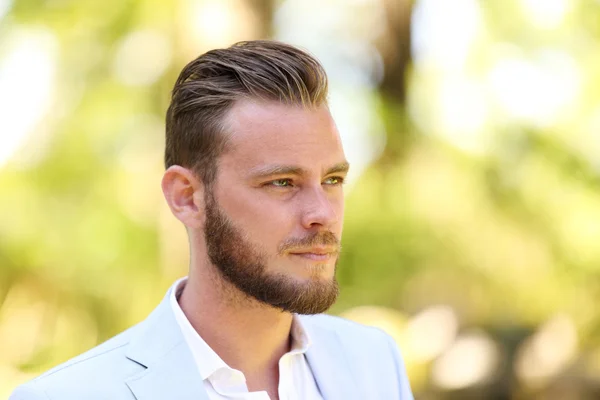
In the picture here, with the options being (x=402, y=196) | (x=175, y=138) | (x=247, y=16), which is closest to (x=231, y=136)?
(x=175, y=138)

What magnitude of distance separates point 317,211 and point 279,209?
0.36 feet

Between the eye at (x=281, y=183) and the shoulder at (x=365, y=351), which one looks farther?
the shoulder at (x=365, y=351)

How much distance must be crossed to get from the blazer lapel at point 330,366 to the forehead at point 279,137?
64 cm

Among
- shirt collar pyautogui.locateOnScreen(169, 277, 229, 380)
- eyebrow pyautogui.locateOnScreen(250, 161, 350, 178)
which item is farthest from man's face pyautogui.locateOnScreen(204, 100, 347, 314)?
shirt collar pyautogui.locateOnScreen(169, 277, 229, 380)

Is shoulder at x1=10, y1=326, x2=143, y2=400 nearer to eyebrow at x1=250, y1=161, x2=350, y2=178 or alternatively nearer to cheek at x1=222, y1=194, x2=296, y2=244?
cheek at x1=222, y1=194, x2=296, y2=244

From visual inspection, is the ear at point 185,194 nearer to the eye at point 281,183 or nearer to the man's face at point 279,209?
the man's face at point 279,209

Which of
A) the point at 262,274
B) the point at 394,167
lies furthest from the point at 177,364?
the point at 394,167

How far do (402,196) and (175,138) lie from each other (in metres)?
4.98

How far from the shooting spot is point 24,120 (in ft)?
22.2

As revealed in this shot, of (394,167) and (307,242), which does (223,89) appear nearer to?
(307,242)

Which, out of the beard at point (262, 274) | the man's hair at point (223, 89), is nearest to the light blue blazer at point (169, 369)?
the beard at point (262, 274)

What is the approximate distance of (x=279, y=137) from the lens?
6.93 feet

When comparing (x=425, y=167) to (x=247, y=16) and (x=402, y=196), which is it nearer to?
(x=402, y=196)

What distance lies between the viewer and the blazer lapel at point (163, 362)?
6.57ft
